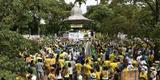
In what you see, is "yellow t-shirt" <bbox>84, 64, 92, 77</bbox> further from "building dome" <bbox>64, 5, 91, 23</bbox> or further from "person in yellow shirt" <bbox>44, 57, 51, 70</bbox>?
"building dome" <bbox>64, 5, 91, 23</bbox>

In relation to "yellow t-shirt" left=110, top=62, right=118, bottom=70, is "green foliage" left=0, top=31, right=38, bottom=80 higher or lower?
higher

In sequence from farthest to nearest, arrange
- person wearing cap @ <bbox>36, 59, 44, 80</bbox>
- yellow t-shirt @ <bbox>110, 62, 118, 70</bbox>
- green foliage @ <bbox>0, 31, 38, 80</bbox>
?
person wearing cap @ <bbox>36, 59, 44, 80</bbox> → yellow t-shirt @ <bbox>110, 62, 118, 70</bbox> → green foliage @ <bbox>0, 31, 38, 80</bbox>

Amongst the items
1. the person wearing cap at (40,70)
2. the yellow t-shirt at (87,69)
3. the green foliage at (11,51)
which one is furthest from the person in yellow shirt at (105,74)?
the green foliage at (11,51)

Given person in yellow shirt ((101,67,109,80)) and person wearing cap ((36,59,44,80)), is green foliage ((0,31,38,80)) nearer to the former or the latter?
person in yellow shirt ((101,67,109,80))

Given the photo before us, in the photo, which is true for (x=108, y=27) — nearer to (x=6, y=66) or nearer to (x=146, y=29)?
(x=146, y=29)

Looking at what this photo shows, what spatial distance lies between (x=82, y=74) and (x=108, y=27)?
26.0 meters

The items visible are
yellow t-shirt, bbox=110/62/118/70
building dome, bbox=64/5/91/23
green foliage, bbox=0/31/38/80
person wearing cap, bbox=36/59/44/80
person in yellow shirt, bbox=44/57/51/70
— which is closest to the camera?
green foliage, bbox=0/31/38/80

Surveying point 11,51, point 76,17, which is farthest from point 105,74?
point 76,17

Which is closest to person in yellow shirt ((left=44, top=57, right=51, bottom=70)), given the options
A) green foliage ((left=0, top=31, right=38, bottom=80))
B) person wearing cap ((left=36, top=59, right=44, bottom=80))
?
person wearing cap ((left=36, top=59, right=44, bottom=80))

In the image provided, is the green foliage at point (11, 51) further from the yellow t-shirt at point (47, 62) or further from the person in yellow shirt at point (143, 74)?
the yellow t-shirt at point (47, 62)

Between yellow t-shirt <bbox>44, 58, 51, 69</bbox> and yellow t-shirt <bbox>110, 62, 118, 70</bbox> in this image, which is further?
yellow t-shirt <bbox>44, 58, 51, 69</bbox>

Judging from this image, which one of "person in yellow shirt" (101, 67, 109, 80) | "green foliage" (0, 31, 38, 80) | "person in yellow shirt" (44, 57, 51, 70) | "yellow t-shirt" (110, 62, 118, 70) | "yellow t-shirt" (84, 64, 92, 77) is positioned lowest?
"person in yellow shirt" (44, 57, 51, 70)

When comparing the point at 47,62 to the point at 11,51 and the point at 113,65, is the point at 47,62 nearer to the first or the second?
the point at 113,65

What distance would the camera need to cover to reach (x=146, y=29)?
69.9ft
